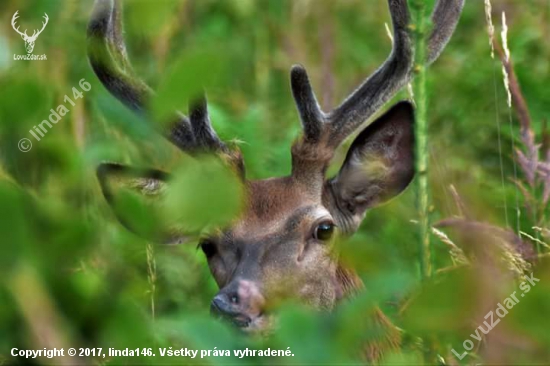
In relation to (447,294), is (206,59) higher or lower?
higher

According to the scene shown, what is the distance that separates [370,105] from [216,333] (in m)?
3.50

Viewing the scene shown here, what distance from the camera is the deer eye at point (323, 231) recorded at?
4516 millimetres

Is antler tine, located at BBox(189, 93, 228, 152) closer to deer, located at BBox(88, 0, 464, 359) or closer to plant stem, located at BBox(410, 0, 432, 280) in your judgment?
deer, located at BBox(88, 0, 464, 359)

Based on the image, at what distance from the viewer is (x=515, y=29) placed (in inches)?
260

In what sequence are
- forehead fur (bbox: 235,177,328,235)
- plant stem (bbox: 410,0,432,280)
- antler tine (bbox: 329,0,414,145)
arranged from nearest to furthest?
plant stem (bbox: 410,0,432,280)
forehead fur (bbox: 235,177,328,235)
antler tine (bbox: 329,0,414,145)

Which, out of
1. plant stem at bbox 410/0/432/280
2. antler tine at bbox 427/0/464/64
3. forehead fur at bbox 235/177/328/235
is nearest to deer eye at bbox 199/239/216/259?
forehead fur at bbox 235/177/328/235

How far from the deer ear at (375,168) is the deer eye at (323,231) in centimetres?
34

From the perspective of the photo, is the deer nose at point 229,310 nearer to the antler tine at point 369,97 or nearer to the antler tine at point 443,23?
the antler tine at point 369,97

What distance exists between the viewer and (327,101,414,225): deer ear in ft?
16.0

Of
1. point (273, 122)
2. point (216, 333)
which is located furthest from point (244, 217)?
point (216, 333)

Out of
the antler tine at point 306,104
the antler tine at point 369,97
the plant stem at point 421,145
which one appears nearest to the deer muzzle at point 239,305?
the antler tine at point 306,104

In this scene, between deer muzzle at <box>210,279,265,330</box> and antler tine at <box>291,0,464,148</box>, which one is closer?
deer muzzle at <box>210,279,265,330</box>

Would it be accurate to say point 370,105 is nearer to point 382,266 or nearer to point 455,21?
point 455,21

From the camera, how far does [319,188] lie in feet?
15.7
